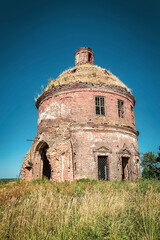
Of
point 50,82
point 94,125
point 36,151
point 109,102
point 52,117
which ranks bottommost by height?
point 36,151

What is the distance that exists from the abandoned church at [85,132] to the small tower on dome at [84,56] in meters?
4.84

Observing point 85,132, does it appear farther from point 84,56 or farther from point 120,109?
point 84,56

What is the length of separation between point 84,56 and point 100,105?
9394 millimetres

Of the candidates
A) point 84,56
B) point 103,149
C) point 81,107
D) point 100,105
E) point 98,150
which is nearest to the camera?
point 98,150

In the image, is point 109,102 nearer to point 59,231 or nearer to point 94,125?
point 94,125

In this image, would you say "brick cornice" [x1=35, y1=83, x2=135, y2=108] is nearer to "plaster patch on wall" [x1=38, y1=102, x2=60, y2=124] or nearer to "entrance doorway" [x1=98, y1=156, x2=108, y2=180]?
"plaster patch on wall" [x1=38, y1=102, x2=60, y2=124]

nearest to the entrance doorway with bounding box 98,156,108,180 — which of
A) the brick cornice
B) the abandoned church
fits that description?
the abandoned church

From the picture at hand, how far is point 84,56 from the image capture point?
21.4m

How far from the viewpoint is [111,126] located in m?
14.3

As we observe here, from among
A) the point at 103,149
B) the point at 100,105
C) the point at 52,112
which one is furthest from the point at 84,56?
the point at 103,149

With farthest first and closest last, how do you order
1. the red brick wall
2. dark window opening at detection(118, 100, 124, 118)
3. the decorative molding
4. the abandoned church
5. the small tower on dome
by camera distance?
the small tower on dome → dark window opening at detection(118, 100, 124, 118) → the red brick wall → the decorative molding → the abandoned church

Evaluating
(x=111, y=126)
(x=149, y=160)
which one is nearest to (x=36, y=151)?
(x=111, y=126)

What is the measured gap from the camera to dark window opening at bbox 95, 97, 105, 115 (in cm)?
1489

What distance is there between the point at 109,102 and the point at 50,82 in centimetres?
660
